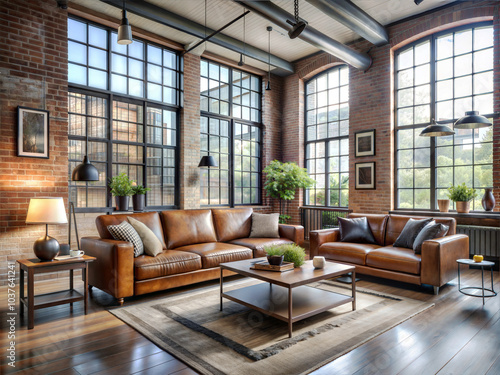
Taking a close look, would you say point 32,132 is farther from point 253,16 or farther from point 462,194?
point 462,194

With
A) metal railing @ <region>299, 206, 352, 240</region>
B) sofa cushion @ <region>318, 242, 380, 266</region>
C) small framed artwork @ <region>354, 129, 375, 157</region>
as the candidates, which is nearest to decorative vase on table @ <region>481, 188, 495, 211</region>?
sofa cushion @ <region>318, 242, 380, 266</region>

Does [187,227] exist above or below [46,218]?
below

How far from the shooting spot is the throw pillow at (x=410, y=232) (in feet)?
14.0

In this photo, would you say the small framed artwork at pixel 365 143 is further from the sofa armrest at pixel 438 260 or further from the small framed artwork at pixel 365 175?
the sofa armrest at pixel 438 260

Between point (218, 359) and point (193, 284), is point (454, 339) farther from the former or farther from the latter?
point (193, 284)

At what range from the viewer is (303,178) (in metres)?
7.02

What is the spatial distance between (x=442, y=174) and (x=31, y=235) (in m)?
6.19

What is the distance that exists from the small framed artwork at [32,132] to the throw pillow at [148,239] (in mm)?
1632

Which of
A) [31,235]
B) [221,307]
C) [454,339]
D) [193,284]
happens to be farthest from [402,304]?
[31,235]

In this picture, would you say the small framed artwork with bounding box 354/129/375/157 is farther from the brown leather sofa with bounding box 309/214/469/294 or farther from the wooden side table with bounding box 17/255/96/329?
the wooden side table with bounding box 17/255/96/329

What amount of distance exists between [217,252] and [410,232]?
97.3 inches

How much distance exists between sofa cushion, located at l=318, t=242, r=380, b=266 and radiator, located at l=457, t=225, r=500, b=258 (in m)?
1.62

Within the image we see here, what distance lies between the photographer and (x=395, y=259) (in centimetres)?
394

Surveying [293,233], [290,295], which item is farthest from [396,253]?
[290,295]
